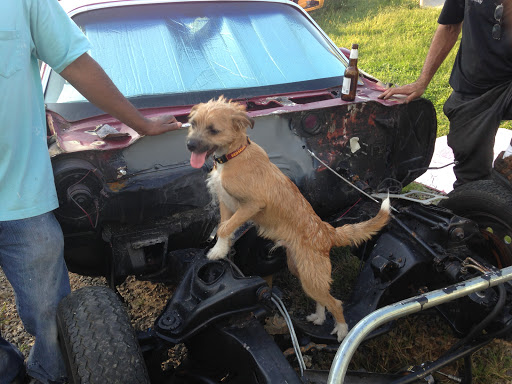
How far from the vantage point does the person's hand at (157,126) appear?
220 cm

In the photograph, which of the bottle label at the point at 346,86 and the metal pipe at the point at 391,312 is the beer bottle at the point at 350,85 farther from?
the metal pipe at the point at 391,312

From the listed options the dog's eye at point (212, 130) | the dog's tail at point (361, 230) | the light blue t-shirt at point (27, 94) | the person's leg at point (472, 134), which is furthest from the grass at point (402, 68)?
the light blue t-shirt at point (27, 94)

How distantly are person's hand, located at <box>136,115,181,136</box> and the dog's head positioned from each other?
0.35 feet

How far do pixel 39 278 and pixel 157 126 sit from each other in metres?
0.96

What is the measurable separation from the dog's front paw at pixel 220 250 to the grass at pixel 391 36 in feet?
16.2

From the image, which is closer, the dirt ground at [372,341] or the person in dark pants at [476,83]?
the dirt ground at [372,341]

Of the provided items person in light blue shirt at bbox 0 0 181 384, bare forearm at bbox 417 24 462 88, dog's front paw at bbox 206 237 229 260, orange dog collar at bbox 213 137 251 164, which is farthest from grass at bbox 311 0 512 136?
person in light blue shirt at bbox 0 0 181 384

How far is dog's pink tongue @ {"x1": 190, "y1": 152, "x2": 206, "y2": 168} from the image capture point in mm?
2207

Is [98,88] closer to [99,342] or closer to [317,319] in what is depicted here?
[99,342]

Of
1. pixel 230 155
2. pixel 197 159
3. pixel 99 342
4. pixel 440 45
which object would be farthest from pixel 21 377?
pixel 440 45

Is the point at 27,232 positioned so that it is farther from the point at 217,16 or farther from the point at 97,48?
the point at 217,16

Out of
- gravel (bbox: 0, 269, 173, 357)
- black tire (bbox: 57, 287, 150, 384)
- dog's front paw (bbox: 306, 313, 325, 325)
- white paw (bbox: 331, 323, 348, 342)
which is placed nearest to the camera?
black tire (bbox: 57, 287, 150, 384)

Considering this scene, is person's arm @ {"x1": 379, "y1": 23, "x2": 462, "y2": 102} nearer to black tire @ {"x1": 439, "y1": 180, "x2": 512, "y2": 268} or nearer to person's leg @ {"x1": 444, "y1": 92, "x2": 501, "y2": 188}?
person's leg @ {"x1": 444, "y1": 92, "x2": 501, "y2": 188}

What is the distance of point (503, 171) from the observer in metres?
2.91
